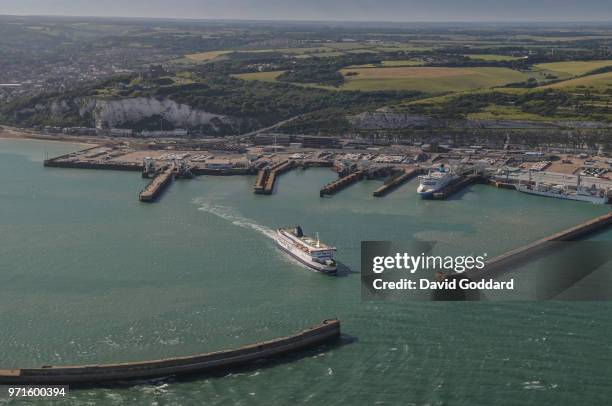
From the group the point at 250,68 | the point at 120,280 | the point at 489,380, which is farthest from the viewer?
the point at 250,68

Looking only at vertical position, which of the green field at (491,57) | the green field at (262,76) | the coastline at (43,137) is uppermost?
the green field at (491,57)

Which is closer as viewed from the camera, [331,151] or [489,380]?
[489,380]

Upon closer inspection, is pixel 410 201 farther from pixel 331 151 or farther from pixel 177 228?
pixel 331 151

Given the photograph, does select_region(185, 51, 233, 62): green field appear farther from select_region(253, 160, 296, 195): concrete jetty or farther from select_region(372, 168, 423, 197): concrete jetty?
select_region(372, 168, 423, 197): concrete jetty

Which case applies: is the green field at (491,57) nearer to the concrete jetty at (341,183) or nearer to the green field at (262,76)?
the green field at (262,76)

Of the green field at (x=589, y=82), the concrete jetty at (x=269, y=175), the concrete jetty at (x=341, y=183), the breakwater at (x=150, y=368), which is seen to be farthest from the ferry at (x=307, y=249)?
the green field at (x=589, y=82)

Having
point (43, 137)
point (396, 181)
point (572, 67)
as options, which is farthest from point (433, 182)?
point (572, 67)

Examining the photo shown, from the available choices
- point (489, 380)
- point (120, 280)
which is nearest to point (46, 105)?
point (120, 280)

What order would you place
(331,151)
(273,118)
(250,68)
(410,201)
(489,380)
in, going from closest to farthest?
(489,380) < (410,201) < (331,151) < (273,118) < (250,68)
